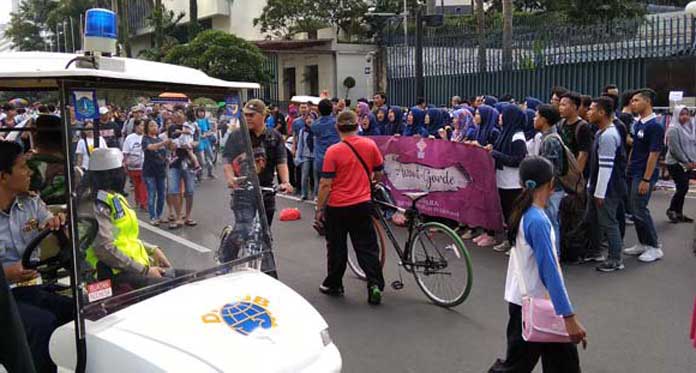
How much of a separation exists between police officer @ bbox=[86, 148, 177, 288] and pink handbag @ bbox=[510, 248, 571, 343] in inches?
72.2

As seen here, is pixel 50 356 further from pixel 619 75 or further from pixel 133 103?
pixel 619 75

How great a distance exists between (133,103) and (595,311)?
4.27m

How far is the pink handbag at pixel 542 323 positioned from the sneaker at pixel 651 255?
4.20m

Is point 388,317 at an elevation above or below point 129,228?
below

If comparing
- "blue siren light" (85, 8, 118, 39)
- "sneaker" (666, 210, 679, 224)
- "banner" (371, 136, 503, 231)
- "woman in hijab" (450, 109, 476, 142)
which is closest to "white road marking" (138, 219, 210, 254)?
"blue siren light" (85, 8, 118, 39)

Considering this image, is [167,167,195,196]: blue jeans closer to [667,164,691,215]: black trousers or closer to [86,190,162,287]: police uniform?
[86,190,162,287]: police uniform

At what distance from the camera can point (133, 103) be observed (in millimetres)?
3121

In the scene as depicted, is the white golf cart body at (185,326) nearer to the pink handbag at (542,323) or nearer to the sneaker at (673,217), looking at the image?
the pink handbag at (542,323)

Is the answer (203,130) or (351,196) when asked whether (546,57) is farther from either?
(203,130)

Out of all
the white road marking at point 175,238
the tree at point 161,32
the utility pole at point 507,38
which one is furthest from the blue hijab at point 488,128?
the tree at point 161,32

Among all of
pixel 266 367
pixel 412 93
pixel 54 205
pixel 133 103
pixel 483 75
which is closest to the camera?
pixel 266 367

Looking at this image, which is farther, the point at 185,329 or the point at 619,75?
the point at 619,75

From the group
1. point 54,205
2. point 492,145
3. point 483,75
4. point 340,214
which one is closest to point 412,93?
point 483,75

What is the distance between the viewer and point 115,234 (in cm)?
301
